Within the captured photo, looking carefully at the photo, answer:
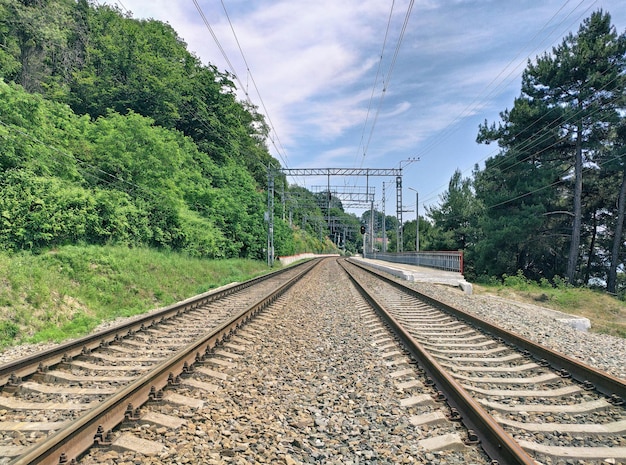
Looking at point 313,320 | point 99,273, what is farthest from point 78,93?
point 313,320

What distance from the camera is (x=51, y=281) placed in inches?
Result: 398

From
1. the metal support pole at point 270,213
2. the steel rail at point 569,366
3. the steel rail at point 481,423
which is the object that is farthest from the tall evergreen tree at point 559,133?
the steel rail at point 481,423

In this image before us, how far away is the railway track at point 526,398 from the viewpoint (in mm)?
3250

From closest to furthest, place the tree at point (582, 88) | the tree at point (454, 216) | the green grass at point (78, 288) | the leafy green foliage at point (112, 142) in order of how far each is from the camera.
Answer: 1. the green grass at point (78, 288)
2. the leafy green foliage at point (112, 142)
3. the tree at point (582, 88)
4. the tree at point (454, 216)

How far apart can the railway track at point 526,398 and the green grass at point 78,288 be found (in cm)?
716

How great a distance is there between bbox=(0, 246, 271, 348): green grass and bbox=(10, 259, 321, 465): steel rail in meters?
3.95

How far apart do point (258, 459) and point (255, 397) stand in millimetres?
1366

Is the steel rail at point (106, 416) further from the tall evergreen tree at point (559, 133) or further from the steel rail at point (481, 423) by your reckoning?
the tall evergreen tree at point (559, 133)

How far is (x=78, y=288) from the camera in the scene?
1091 cm

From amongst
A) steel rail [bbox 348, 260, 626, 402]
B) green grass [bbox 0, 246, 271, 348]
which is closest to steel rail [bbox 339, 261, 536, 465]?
steel rail [bbox 348, 260, 626, 402]

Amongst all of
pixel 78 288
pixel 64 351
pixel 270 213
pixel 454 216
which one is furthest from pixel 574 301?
pixel 454 216

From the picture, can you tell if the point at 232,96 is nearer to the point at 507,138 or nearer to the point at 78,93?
the point at 78,93

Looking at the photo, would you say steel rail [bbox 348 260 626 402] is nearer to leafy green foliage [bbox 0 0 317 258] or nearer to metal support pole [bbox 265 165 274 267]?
leafy green foliage [bbox 0 0 317 258]

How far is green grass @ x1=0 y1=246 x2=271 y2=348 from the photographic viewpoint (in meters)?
8.27
